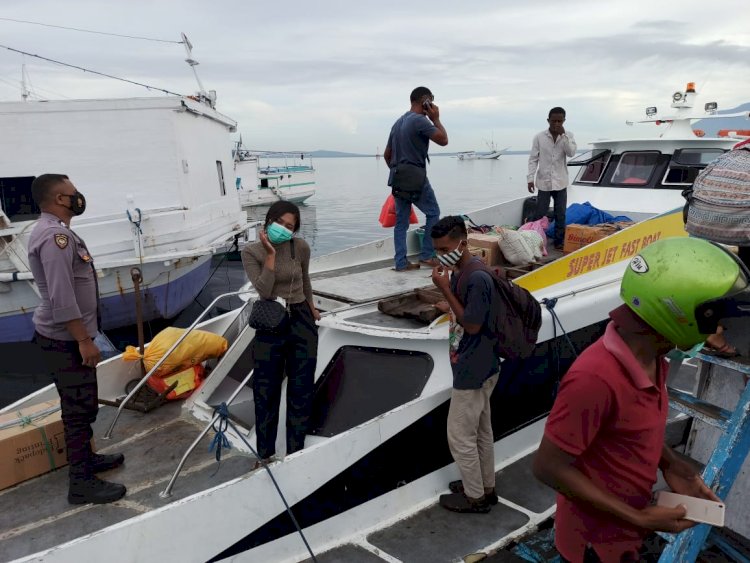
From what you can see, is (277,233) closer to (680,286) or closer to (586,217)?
(680,286)

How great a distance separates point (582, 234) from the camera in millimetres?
5996

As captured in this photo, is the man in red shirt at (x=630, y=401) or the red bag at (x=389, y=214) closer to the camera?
the man in red shirt at (x=630, y=401)

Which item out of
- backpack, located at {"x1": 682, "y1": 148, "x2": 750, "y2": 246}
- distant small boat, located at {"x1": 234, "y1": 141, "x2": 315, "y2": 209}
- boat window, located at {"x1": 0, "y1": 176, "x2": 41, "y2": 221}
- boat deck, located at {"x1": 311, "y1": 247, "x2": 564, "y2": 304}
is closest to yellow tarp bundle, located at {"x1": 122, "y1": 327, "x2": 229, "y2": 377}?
boat deck, located at {"x1": 311, "y1": 247, "x2": 564, "y2": 304}

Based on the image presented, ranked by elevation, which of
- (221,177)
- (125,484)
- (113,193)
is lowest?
(125,484)

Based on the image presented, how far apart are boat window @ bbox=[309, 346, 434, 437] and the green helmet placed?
2.33 metres

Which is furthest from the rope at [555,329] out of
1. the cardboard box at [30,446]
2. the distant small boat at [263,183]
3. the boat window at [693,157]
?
the distant small boat at [263,183]

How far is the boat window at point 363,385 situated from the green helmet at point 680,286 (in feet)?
7.64

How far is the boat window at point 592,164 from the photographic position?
Result: 25.5 feet

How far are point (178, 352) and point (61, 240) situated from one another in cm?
195

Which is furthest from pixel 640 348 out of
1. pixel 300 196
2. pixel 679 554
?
pixel 300 196

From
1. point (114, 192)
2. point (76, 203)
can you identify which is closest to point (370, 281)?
point (76, 203)

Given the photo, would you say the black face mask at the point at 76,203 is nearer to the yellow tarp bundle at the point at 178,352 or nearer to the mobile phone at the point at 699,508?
the yellow tarp bundle at the point at 178,352

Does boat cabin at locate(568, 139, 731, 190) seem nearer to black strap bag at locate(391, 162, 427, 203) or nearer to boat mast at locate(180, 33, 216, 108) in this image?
black strap bag at locate(391, 162, 427, 203)

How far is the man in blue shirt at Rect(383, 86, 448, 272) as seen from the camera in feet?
18.2
